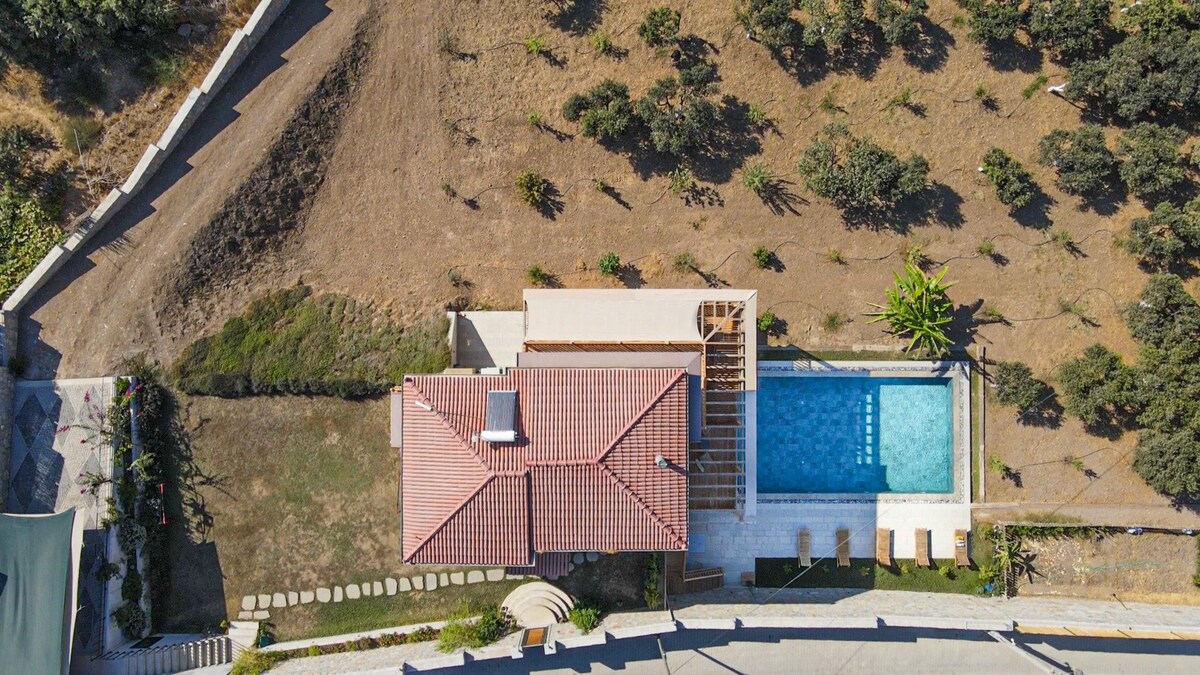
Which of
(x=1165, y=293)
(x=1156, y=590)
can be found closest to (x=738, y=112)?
(x=1165, y=293)

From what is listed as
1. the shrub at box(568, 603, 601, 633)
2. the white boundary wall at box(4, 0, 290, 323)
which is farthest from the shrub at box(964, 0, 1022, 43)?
the white boundary wall at box(4, 0, 290, 323)

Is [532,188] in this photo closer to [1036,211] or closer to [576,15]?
[576,15]

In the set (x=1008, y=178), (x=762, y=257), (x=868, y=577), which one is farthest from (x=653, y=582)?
(x=1008, y=178)

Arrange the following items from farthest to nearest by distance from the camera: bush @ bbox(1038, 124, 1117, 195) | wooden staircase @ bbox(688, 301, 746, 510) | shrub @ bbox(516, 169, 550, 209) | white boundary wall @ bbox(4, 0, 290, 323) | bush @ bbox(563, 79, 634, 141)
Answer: shrub @ bbox(516, 169, 550, 209) → white boundary wall @ bbox(4, 0, 290, 323) → bush @ bbox(563, 79, 634, 141) → bush @ bbox(1038, 124, 1117, 195) → wooden staircase @ bbox(688, 301, 746, 510)

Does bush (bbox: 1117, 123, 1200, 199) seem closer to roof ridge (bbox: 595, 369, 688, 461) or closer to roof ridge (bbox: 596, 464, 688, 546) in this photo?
roof ridge (bbox: 595, 369, 688, 461)

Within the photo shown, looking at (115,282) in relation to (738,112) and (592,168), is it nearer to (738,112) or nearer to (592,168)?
(592,168)
